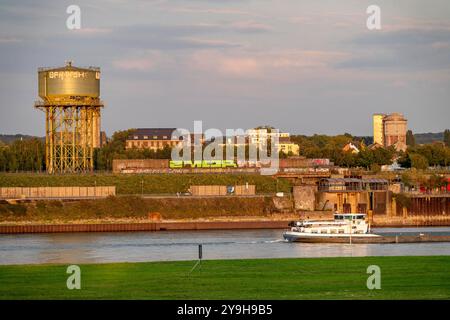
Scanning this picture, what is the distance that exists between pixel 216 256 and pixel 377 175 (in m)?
65.0

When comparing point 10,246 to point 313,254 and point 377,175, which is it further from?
point 377,175

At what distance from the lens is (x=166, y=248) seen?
7138 centimetres

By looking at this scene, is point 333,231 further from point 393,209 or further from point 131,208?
point 393,209

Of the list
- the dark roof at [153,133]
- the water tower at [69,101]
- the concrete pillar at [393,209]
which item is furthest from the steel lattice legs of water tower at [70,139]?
the dark roof at [153,133]

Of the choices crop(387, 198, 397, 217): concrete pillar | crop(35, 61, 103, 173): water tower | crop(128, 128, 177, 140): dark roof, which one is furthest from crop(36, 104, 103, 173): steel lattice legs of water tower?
crop(128, 128, 177, 140): dark roof

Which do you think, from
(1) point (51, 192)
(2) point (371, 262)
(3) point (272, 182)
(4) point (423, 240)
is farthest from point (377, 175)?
(2) point (371, 262)

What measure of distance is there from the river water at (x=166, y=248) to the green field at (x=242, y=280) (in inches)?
336

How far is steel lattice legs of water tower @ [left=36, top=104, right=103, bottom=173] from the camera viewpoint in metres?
120

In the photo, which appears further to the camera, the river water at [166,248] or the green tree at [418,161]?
the green tree at [418,161]

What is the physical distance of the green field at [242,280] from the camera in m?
41.8

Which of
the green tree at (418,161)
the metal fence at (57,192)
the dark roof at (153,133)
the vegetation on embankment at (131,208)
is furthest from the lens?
the dark roof at (153,133)

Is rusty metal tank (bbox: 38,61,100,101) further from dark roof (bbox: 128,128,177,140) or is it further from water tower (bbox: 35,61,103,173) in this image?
dark roof (bbox: 128,128,177,140)

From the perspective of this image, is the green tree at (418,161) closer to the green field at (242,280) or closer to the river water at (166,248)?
the river water at (166,248)

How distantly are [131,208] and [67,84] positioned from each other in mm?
21074
